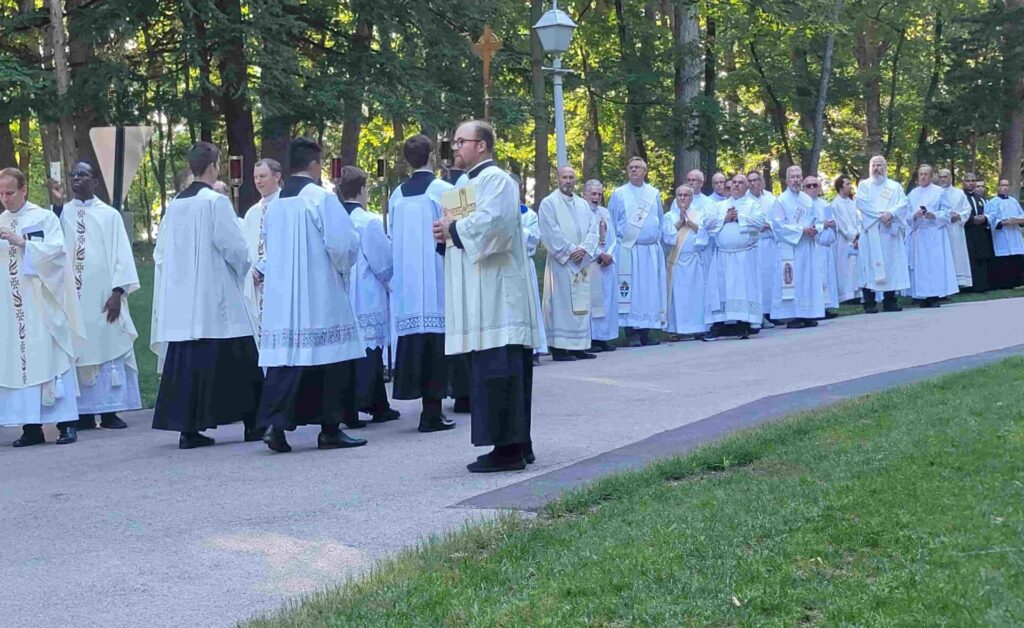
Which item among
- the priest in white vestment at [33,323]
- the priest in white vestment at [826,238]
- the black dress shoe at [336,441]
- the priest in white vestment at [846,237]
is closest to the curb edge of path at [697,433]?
the black dress shoe at [336,441]

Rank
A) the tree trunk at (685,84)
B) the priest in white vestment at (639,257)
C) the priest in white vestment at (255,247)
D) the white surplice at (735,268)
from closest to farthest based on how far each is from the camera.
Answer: the priest in white vestment at (255,247), the priest in white vestment at (639,257), the white surplice at (735,268), the tree trunk at (685,84)

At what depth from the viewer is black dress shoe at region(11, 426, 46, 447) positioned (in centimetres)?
1121

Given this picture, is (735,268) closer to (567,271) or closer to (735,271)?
(735,271)

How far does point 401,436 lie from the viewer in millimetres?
10492

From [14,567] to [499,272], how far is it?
133 inches

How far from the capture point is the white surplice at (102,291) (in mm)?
12039

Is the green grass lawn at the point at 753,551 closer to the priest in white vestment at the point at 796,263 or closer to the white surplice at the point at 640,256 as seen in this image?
the white surplice at the point at 640,256

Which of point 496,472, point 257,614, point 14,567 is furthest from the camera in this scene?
point 496,472

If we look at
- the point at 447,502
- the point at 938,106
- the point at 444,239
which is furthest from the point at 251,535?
the point at 938,106

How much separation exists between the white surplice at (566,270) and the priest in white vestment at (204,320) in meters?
5.78

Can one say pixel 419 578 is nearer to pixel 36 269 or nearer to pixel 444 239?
pixel 444 239

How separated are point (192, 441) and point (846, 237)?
43.6 feet

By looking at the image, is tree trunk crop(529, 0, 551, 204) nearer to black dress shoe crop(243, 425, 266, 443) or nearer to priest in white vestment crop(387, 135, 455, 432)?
priest in white vestment crop(387, 135, 455, 432)

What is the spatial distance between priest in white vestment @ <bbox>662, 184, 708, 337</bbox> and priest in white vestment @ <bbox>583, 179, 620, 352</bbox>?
117cm
